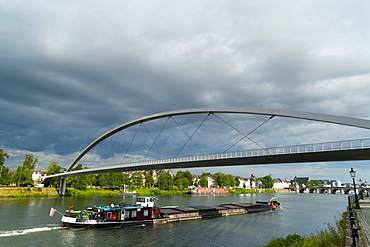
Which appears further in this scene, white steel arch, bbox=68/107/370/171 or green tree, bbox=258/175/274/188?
green tree, bbox=258/175/274/188

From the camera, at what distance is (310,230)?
2227cm

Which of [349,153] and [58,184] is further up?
[349,153]

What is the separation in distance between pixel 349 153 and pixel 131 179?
213ft

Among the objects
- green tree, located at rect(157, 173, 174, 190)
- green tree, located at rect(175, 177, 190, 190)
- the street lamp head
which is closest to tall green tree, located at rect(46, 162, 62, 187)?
green tree, located at rect(157, 173, 174, 190)

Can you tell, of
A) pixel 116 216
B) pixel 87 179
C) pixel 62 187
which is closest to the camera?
pixel 116 216

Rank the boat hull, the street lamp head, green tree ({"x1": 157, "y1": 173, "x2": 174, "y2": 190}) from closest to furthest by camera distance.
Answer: the street lamp head, the boat hull, green tree ({"x1": 157, "y1": 173, "x2": 174, "y2": 190})

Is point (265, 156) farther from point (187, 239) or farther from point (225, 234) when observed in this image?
point (187, 239)

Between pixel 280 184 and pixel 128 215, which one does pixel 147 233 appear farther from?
pixel 280 184

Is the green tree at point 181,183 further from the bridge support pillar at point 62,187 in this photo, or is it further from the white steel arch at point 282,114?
the white steel arch at point 282,114

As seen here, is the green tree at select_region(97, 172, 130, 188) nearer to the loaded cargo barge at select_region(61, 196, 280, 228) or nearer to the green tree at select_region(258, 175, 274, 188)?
the loaded cargo barge at select_region(61, 196, 280, 228)

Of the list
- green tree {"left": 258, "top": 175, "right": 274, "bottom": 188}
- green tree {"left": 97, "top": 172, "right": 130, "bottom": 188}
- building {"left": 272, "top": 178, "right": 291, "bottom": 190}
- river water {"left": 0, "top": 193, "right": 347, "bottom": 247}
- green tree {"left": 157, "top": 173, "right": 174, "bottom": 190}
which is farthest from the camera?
building {"left": 272, "top": 178, "right": 291, "bottom": 190}

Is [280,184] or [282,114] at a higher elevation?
[282,114]

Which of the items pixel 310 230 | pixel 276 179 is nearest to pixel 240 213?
pixel 310 230

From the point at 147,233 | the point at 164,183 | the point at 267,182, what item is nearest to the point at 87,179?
the point at 164,183
